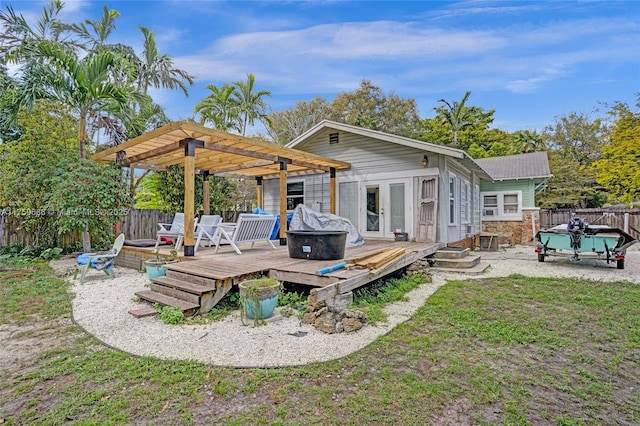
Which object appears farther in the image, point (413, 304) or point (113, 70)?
point (113, 70)

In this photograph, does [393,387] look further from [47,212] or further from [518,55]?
[518,55]

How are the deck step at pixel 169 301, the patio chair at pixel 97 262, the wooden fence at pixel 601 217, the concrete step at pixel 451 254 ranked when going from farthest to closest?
the wooden fence at pixel 601 217
the concrete step at pixel 451 254
the patio chair at pixel 97 262
the deck step at pixel 169 301

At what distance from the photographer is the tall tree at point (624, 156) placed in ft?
39.5

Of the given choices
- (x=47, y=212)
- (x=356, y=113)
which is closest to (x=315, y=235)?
(x=47, y=212)

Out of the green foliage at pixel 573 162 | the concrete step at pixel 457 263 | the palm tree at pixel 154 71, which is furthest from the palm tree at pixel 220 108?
the green foliage at pixel 573 162

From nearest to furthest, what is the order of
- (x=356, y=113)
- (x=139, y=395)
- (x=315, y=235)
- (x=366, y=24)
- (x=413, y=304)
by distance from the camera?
(x=139, y=395)
(x=413, y=304)
(x=315, y=235)
(x=366, y=24)
(x=356, y=113)

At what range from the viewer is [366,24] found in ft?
32.4

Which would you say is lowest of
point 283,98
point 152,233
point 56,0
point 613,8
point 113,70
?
point 152,233

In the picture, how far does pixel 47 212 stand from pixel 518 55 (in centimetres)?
1462

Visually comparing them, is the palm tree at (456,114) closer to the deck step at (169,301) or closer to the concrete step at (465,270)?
the concrete step at (465,270)

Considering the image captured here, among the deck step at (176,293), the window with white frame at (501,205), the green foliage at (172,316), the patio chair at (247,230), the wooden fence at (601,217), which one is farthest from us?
the window with white frame at (501,205)

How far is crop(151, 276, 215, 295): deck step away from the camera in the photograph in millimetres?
3958

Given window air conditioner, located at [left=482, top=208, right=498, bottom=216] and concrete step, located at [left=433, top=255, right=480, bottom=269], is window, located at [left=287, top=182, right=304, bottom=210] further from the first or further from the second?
window air conditioner, located at [left=482, top=208, right=498, bottom=216]

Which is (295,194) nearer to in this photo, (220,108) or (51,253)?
(51,253)
